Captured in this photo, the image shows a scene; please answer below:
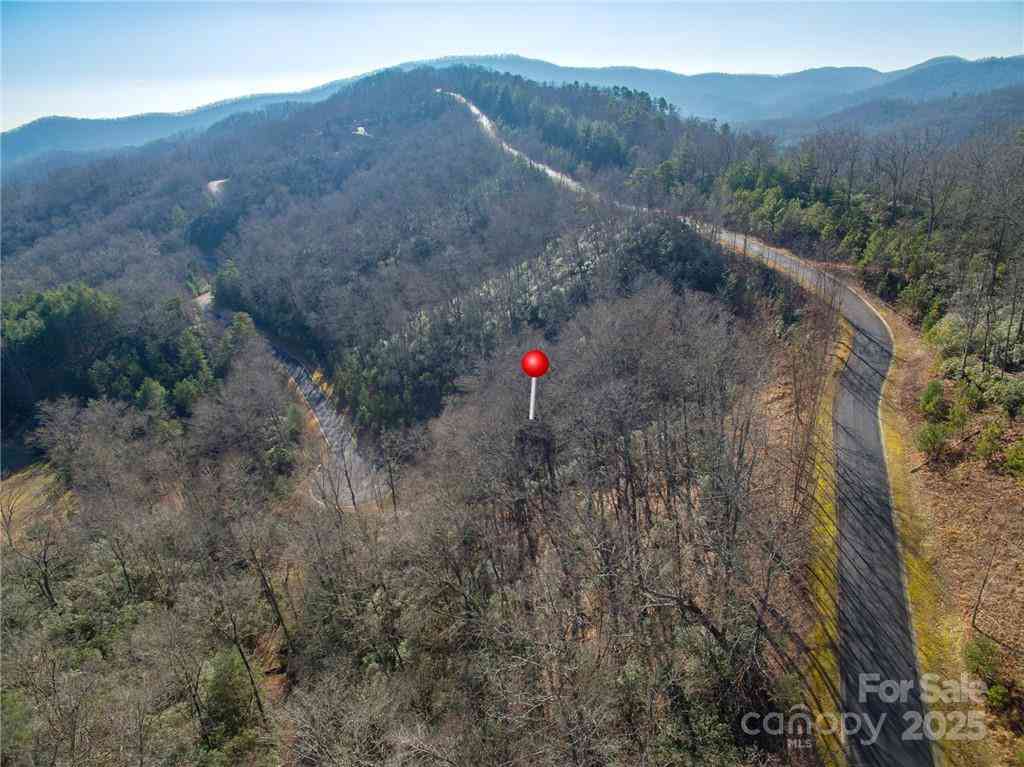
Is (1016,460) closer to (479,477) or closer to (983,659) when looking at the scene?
(983,659)

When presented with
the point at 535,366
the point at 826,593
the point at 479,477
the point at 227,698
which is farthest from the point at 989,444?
the point at 227,698

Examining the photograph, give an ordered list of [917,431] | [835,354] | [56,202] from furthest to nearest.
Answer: [56,202]
[835,354]
[917,431]

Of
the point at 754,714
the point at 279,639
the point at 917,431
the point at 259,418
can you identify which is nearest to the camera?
the point at 754,714

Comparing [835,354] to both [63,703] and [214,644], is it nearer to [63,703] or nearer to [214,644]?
[214,644]

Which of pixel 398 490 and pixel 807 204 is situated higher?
pixel 807 204

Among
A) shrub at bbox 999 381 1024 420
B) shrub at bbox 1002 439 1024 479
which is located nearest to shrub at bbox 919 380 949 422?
shrub at bbox 999 381 1024 420

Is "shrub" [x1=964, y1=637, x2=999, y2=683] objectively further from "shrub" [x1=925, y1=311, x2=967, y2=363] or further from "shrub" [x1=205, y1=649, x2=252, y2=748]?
"shrub" [x1=205, y1=649, x2=252, y2=748]

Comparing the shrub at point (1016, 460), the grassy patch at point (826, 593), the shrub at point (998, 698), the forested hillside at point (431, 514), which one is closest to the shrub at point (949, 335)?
the forested hillside at point (431, 514)

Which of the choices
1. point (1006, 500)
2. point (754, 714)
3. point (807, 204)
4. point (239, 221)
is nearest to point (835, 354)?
point (1006, 500)
